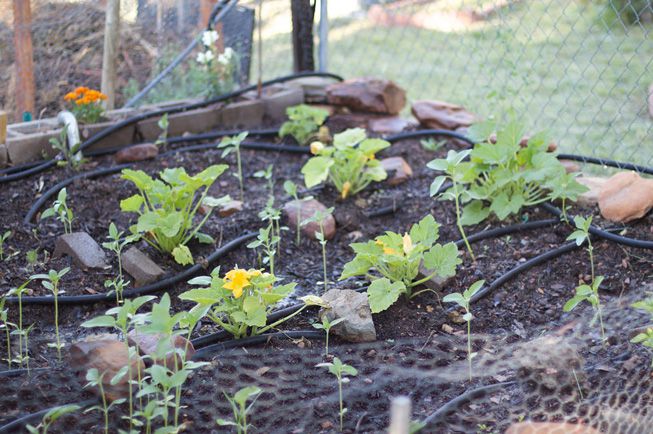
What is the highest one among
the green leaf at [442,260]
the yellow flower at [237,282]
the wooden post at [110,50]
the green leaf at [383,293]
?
the wooden post at [110,50]

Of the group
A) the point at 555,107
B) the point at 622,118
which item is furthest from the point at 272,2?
the point at 622,118

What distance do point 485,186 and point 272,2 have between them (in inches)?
174

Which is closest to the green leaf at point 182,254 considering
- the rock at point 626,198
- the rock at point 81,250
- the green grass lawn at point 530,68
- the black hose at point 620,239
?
the rock at point 81,250

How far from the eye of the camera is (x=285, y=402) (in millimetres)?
2334

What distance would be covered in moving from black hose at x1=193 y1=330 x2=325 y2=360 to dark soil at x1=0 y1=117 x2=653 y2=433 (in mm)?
32

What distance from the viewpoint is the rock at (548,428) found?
208cm

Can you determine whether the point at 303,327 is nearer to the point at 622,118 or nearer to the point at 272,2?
the point at 622,118

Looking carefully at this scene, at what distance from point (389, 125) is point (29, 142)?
1.99 m

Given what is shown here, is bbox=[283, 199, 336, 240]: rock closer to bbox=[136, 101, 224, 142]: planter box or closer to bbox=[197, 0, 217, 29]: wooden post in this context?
bbox=[136, 101, 224, 142]: planter box

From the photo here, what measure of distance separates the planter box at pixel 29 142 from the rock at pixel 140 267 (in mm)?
1214

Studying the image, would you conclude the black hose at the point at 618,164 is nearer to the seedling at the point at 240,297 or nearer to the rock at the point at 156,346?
the seedling at the point at 240,297

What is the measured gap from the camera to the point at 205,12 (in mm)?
5094

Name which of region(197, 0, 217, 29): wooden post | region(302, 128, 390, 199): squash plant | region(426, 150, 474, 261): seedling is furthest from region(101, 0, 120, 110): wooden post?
region(426, 150, 474, 261): seedling

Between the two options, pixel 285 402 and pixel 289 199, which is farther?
pixel 289 199
